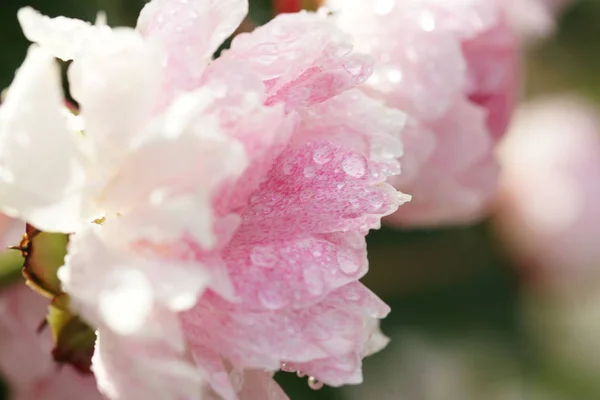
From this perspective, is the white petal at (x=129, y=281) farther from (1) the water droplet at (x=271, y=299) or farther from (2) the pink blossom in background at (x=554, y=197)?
(2) the pink blossom in background at (x=554, y=197)

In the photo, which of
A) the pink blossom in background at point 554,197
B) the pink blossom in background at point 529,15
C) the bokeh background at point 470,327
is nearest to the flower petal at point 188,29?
the pink blossom in background at point 529,15

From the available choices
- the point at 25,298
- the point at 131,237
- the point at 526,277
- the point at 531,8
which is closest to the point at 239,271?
the point at 131,237

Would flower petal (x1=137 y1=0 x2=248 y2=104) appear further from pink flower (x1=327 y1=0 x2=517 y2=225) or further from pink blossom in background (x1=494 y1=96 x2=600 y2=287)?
pink blossom in background (x1=494 y1=96 x2=600 y2=287)

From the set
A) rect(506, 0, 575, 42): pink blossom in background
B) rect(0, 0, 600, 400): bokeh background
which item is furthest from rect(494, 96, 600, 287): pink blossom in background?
rect(506, 0, 575, 42): pink blossom in background

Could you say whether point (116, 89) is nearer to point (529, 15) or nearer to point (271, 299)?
point (271, 299)

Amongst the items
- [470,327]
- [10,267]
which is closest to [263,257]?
[10,267]

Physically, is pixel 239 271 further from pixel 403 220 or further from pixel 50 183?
pixel 403 220

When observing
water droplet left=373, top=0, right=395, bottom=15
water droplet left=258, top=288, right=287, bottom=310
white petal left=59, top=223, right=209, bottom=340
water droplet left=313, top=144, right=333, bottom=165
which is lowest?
water droplet left=258, top=288, right=287, bottom=310
